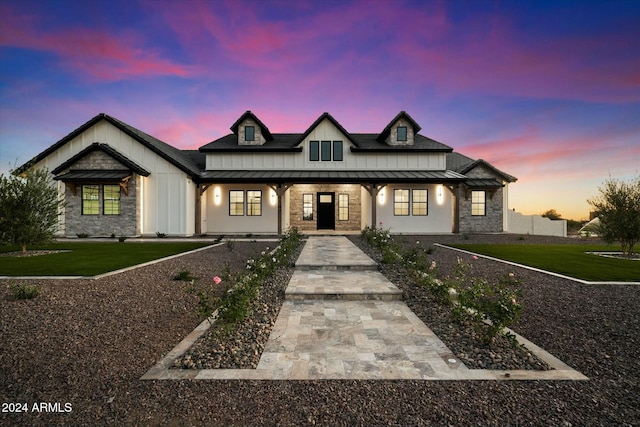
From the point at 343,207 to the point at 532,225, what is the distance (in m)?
14.2

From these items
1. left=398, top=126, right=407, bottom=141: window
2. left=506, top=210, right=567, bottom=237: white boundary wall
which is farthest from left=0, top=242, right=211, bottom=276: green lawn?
left=506, top=210, right=567, bottom=237: white boundary wall

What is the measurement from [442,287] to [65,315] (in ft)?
21.3

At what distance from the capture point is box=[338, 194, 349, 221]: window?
19938 millimetres

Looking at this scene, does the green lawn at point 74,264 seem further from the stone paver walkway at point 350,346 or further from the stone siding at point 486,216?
the stone siding at point 486,216

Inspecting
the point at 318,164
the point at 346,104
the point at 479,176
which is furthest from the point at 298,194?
the point at 479,176

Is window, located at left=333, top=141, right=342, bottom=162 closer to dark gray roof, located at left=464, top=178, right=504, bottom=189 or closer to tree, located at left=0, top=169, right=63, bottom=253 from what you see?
dark gray roof, located at left=464, top=178, right=504, bottom=189

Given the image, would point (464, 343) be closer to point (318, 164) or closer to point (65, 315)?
point (65, 315)

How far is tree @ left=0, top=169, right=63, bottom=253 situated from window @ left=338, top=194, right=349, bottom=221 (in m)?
15.4

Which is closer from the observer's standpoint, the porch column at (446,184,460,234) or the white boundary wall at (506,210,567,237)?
the porch column at (446,184,460,234)

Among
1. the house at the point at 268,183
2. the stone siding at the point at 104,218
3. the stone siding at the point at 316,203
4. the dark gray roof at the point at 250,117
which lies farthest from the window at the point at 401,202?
the stone siding at the point at 104,218

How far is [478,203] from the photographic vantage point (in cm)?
1877

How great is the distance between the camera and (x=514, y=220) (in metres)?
19.6

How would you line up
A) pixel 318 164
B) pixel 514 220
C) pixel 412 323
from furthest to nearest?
pixel 514 220 < pixel 318 164 < pixel 412 323

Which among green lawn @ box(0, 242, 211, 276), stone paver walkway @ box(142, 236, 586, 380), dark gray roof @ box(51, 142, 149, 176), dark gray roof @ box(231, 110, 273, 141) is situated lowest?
stone paver walkway @ box(142, 236, 586, 380)
